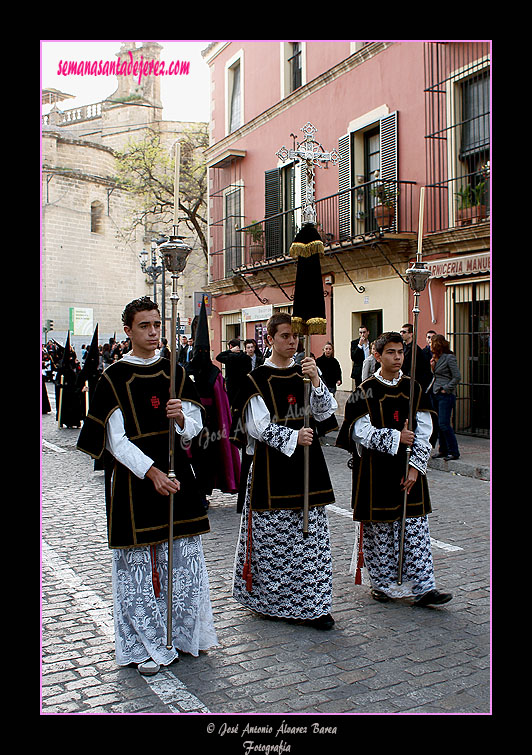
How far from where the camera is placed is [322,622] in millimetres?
4672

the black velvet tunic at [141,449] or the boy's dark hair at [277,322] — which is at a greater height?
the boy's dark hair at [277,322]

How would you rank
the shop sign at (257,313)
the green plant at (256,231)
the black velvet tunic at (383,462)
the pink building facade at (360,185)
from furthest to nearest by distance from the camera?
1. the shop sign at (257,313)
2. the green plant at (256,231)
3. the pink building facade at (360,185)
4. the black velvet tunic at (383,462)

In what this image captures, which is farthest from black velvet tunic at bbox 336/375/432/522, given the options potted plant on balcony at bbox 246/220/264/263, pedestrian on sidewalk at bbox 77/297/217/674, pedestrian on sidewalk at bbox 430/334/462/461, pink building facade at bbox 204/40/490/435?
potted plant on balcony at bbox 246/220/264/263

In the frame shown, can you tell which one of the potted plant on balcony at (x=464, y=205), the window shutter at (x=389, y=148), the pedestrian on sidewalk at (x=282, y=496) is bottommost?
the pedestrian on sidewalk at (x=282, y=496)

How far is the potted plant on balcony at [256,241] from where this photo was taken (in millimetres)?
20328

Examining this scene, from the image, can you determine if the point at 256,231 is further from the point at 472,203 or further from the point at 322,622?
A: the point at 322,622

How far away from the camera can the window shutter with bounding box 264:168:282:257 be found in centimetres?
1980

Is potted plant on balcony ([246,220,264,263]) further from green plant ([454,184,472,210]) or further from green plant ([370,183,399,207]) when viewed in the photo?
green plant ([454,184,472,210])

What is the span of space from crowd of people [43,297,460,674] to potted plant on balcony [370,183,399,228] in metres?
10.6

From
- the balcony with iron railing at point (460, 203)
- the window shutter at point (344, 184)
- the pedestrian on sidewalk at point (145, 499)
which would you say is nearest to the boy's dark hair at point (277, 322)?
the pedestrian on sidewalk at point (145, 499)

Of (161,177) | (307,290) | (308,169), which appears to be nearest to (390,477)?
(307,290)

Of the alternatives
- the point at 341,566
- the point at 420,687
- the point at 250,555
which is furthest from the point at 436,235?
the point at 420,687

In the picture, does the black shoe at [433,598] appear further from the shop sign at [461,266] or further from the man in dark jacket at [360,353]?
the man in dark jacket at [360,353]

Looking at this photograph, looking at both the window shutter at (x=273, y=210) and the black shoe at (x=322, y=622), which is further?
the window shutter at (x=273, y=210)
